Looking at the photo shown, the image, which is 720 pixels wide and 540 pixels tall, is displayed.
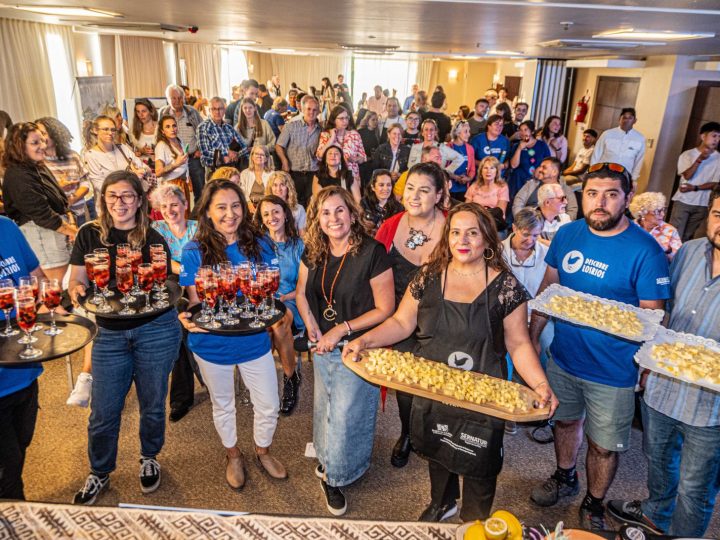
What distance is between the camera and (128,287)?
259cm

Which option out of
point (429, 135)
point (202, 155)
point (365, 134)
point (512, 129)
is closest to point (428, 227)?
point (429, 135)

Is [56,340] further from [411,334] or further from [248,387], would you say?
[411,334]

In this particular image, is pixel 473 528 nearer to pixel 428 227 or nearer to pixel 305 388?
pixel 428 227

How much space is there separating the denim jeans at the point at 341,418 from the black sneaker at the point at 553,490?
39.1 inches

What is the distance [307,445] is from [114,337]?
1383 millimetres

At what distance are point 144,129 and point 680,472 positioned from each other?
21.2ft

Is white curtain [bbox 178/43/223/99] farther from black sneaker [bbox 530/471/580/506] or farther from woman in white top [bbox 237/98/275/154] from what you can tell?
black sneaker [bbox 530/471/580/506]

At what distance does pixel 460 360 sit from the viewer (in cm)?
238

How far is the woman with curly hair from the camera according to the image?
2.67 m

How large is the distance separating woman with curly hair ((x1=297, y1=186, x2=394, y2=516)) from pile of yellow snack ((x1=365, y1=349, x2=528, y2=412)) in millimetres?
344

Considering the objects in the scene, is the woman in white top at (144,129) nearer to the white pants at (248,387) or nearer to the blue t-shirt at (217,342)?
the blue t-shirt at (217,342)

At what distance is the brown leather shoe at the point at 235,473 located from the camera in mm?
2967

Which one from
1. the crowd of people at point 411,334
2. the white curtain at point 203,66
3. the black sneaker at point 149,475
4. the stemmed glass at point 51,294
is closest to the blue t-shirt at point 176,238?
the crowd of people at point 411,334

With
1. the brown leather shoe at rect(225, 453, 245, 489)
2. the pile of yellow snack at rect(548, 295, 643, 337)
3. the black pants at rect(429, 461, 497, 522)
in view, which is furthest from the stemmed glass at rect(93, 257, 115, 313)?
the pile of yellow snack at rect(548, 295, 643, 337)
